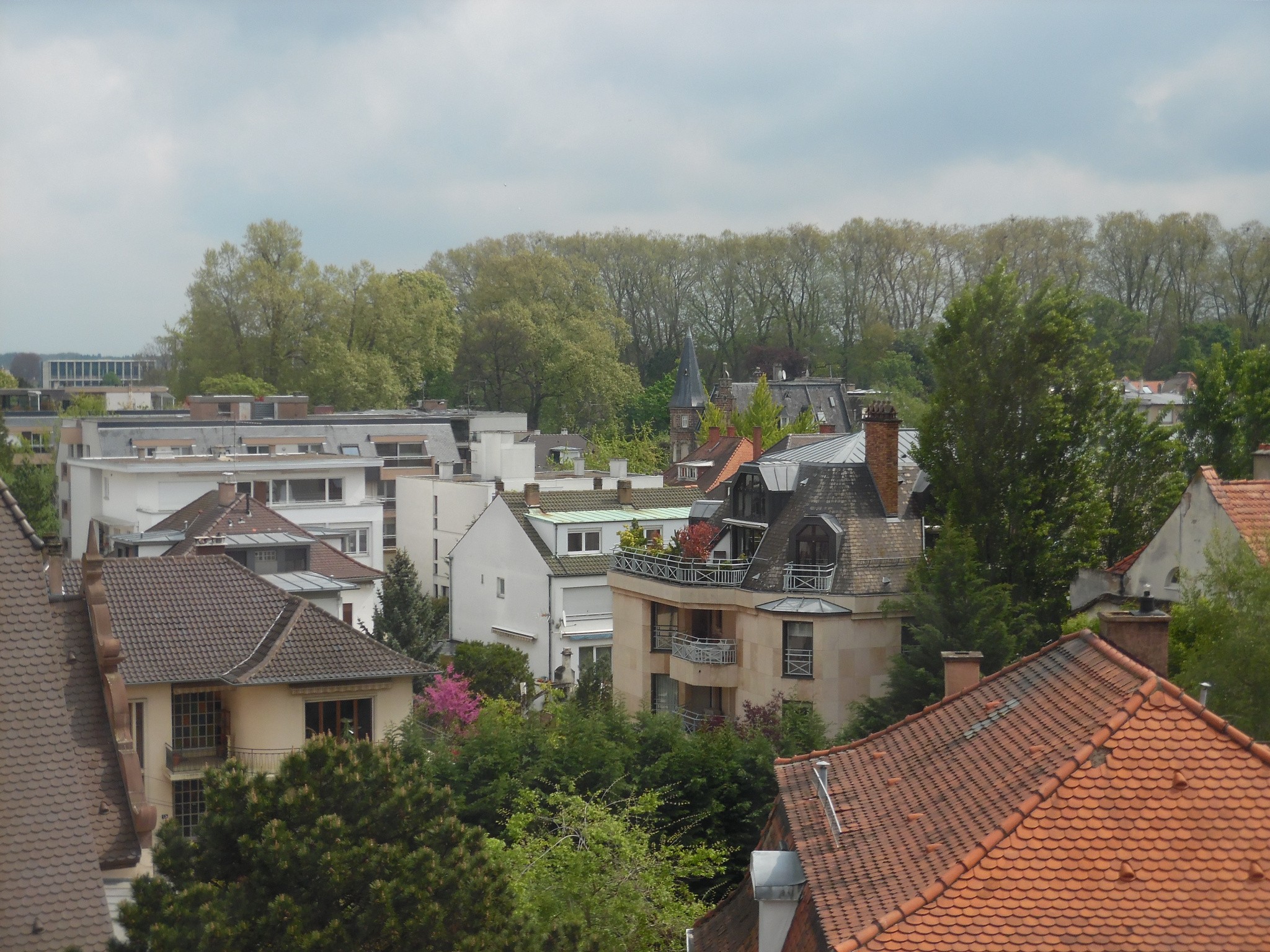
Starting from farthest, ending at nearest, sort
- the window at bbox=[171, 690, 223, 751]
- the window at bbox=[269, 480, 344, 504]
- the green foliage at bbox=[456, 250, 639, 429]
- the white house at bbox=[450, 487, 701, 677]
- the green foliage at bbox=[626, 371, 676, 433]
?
the green foliage at bbox=[626, 371, 676, 433]
the green foliage at bbox=[456, 250, 639, 429]
the window at bbox=[269, 480, 344, 504]
the white house at bbox=[450, 487, 701, 677]
the window at bbox=[171, 690, 223, 751]

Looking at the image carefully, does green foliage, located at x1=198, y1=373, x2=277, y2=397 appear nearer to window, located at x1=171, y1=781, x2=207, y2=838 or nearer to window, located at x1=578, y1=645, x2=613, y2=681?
window, located at x1=578, y1=645, x2=613, y2=681

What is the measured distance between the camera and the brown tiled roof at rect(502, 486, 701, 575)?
4553 cm

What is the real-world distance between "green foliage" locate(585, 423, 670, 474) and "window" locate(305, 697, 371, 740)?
2179 inches

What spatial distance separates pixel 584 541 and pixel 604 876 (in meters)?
28.3

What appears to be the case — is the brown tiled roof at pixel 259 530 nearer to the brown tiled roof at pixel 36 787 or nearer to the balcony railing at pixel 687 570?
the balcony railing at pixel 687 570

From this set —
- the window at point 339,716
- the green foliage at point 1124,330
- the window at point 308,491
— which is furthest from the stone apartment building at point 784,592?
the green foliage at point 1124,330

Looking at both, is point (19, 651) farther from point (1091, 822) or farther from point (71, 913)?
point (1091, 822)

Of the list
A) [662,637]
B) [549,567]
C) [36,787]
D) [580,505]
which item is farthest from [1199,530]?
[580,505]

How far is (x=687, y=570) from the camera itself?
33906 mm

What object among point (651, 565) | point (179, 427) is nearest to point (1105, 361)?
point (651, 565)

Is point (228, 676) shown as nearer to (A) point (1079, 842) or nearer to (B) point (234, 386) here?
(A) point (1079, 842)

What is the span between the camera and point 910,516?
34.7 metres

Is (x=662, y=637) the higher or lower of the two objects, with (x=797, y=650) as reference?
lower

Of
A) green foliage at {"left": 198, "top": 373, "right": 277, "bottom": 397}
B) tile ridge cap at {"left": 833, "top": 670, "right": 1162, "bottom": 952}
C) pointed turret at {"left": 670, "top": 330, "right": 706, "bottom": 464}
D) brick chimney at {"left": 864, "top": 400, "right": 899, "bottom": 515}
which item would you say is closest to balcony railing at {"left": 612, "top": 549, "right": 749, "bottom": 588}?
brick chimney at {"left": 864, "top": 400, "right": 899, "bottom": 515}
